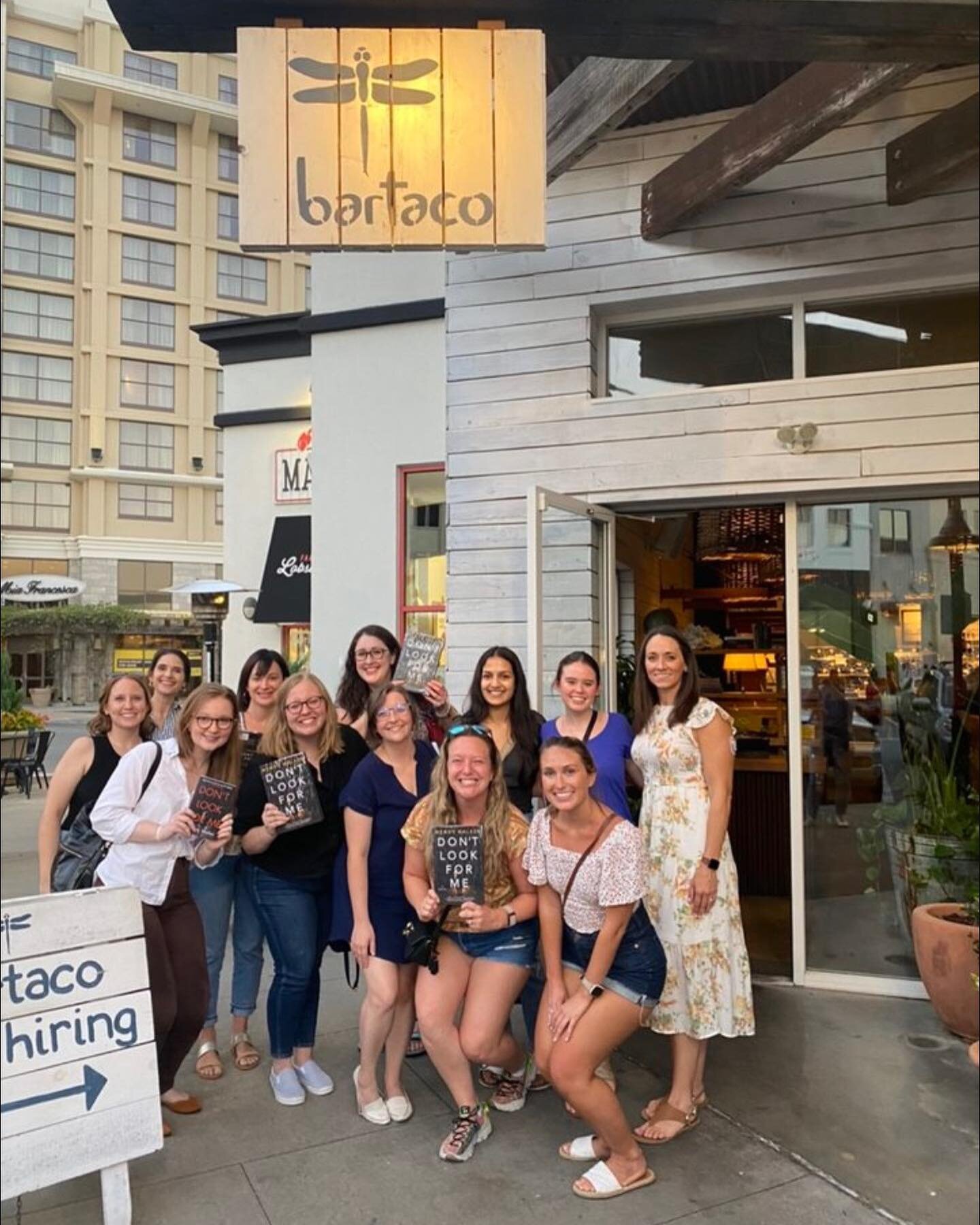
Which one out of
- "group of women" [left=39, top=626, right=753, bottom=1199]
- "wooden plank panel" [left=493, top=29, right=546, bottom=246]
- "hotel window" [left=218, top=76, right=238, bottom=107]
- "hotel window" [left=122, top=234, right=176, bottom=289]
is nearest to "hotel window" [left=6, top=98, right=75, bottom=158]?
"hotel window" [left=122, top=234, right=176, bottom=289]

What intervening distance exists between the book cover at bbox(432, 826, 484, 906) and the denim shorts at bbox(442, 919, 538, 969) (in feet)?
0.78

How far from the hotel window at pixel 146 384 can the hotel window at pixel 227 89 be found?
2.68 feet

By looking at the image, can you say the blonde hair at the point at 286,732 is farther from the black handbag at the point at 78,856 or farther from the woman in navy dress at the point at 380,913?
the black handbag at the point at 78,856

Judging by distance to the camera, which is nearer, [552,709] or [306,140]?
[306,140]

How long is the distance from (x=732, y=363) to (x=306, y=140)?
235 centimetres

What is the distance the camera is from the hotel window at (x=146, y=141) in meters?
2.67

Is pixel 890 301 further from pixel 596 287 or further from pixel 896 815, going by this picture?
pixel 896 815

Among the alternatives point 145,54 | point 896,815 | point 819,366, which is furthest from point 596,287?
point 896,815

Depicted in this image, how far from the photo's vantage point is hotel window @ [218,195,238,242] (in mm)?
2814

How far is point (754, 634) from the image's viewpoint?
6.96m

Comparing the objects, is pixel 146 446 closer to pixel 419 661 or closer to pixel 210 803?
pixel 210 803

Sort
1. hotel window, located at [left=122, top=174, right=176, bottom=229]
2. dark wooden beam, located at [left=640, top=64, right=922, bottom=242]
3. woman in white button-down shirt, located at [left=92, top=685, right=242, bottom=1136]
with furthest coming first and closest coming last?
dark wooden beam, located at [left=640, top=64, right=922, bottom=242]
woman in white button-down shirt, located at [left=92, top=685, right=242, bottom=1136]
hotel window, located at [left=122, top=174, right=176, bottom=229]

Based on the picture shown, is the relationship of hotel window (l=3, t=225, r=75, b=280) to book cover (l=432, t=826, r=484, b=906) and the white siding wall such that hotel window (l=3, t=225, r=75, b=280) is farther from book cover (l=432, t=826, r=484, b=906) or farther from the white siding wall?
the white siding wall

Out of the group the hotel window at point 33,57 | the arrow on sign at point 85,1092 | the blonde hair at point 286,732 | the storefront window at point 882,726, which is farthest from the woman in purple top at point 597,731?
the hotel window at point 33,57
